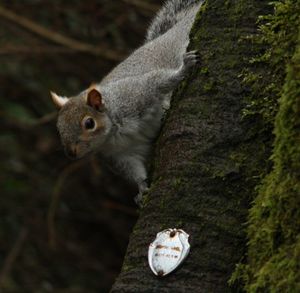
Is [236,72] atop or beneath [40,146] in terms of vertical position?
beneath

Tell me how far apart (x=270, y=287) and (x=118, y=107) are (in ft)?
5.40

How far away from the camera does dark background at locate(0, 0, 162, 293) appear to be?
496 centimetres

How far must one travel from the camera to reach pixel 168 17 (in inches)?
149

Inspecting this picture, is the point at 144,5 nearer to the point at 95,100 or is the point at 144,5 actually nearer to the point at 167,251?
the point at 95,100

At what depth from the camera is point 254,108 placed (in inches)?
83.3

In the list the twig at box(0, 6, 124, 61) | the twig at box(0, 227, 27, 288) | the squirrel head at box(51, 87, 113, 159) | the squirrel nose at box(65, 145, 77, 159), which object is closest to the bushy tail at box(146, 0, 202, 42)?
the squirrel head at box(51, 87, 113, 159)

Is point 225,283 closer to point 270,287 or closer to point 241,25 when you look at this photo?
point 270,287

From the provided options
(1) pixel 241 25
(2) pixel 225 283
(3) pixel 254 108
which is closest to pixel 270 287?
(2) pixel 225 283

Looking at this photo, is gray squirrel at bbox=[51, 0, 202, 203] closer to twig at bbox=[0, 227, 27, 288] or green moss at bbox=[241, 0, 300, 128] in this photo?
green moss at bbox=[241, 0, 300, 128]

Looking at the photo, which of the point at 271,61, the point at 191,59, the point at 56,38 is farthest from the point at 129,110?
the point at 56,38

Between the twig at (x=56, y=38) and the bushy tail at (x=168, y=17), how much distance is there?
1065 millimetres

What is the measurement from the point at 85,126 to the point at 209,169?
49.2 inches

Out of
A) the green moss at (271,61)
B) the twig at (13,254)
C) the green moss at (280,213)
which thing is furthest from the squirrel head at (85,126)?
the twig at (13,254)

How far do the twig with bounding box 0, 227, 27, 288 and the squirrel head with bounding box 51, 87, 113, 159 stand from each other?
2.24 metres
